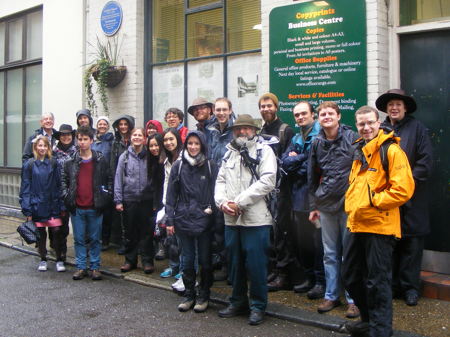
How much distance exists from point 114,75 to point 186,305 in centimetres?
497

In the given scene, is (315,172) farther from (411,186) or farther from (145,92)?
(145,92)

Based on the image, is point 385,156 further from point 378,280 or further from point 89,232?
point 89,232

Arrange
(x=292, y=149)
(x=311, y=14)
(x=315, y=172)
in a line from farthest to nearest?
(x=311, y=14), (x=292, y=149), (x=315, y=172)

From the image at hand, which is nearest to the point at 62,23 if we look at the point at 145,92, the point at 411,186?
the point at 145,92

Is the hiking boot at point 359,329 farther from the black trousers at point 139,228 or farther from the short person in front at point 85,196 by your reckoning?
the short person in front at point 85,196

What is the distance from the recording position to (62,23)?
1070cm

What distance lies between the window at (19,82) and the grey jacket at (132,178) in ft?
18.1

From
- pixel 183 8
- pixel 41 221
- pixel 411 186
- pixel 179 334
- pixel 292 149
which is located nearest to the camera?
pixel 411 186

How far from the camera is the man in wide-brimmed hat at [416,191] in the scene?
5.54 meters

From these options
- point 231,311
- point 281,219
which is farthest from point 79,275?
point 281,219

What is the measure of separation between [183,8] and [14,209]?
6020 mm

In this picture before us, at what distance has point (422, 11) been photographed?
20.6ft

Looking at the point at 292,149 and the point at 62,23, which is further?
the point at 62,23

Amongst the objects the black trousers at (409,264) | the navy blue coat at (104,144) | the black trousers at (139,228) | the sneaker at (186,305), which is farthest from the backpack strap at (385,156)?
the navy blue coat at (104,144)
